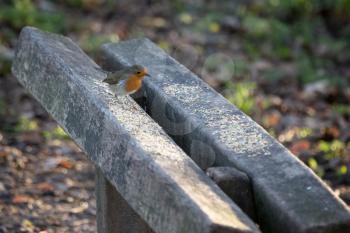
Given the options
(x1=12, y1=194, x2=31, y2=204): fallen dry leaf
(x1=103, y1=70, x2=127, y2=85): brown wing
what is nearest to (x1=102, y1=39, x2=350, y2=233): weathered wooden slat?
(x1=103, y1=70, x2=127, y2=85): brown wing

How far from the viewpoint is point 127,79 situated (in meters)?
3.71

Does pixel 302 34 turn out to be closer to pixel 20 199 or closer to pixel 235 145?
pixel 20 199

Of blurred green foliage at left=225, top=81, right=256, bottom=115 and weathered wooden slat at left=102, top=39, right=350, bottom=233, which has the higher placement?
weathered wooden slat at left=102, top=39, right=350, bottom=233

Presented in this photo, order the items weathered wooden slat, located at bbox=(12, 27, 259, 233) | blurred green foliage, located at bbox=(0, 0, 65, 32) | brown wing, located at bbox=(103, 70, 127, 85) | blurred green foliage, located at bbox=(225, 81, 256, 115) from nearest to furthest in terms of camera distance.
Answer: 1. weathered wooden slat, located at bbox=(12, 27, 259, 233)
2. brown wing, located at bbox=(103, 70, 127, 85)
3. blurred green foliage, located at bbox=(225, 81, 256, 115)
4. blurred green foliage, located at bbox=(0, 0, 65, 32)

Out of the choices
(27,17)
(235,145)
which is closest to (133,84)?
(235,145)

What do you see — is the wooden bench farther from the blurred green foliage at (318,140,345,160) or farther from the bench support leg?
the blurred green foliage at (318,140,345,160)

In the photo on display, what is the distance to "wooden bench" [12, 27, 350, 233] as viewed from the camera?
2.75 m

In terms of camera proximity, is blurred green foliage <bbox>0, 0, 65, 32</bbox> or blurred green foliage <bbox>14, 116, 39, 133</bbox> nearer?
blurred green foliage <bbox>14, 116, 39, 133</bbox>

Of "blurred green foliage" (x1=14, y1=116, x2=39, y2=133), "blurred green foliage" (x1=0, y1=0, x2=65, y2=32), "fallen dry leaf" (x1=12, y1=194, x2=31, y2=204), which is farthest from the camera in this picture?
"blurred green foliage" (x1=0, y1=0, x2=65, y2=32)

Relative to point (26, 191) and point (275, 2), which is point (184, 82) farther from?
A: point (275, 2)

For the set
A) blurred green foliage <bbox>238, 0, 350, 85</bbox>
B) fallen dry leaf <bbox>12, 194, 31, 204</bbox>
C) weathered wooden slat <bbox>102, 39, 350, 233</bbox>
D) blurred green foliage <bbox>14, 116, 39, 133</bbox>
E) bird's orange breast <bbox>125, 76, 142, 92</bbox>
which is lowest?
fallen dry leaf <bbox>12, 194, 31, 204</bbox>

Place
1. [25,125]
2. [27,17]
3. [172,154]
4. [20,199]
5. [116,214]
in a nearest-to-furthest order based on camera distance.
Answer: [172,154]
[116,214]
[20,199]
[25,125]
[27,17]

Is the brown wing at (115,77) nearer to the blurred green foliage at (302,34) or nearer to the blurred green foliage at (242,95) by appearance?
the blurred green foliage at (242,95)

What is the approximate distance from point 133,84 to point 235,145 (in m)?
0.72
